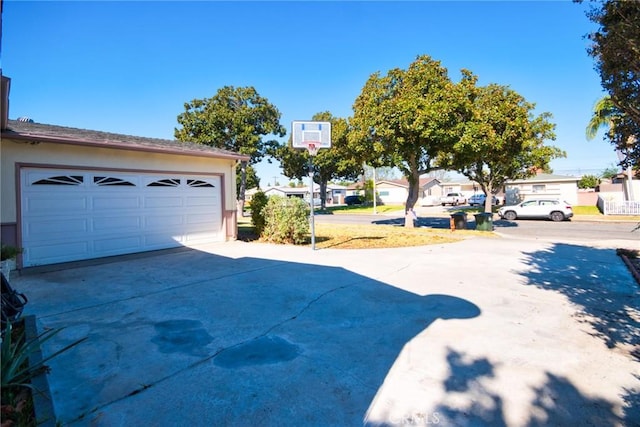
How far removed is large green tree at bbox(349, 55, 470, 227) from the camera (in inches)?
538

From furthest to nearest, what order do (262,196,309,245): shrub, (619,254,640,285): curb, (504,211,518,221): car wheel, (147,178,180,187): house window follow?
(504,211,518,221): car wheel → (262,196,309,245): shrub → (147,178,180,187): house window → (619,254,640,285): curb

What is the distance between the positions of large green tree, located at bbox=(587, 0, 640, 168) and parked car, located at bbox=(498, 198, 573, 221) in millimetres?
19551

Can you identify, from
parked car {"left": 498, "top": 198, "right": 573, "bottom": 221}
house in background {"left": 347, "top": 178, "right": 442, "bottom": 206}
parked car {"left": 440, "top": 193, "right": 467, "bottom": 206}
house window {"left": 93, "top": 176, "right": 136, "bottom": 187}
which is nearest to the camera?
house window {"left": 93, "top": 176, "right": 136, "bottom": 187}

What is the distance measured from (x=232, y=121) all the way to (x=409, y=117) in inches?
732

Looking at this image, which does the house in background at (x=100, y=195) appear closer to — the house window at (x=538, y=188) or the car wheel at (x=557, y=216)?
Result: the car wheel at (x=557, y=216)

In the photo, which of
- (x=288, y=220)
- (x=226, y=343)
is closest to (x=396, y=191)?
(x=288, y=220)

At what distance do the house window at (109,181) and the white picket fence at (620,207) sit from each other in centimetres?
2968

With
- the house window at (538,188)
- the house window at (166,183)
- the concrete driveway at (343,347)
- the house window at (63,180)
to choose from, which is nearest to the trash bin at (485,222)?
the concrete driveway at (343,347)

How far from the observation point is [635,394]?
2.73 m

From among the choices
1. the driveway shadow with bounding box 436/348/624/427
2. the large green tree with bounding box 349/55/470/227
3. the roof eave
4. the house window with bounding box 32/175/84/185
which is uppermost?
the large green tree with bounding box 349/55/470/227

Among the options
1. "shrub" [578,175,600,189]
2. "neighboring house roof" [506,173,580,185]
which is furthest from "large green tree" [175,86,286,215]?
"shrub" [578,175,600,189]

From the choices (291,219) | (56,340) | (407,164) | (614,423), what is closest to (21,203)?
(56,340)

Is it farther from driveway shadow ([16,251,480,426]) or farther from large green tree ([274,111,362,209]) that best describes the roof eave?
large green tree ([274,111,362,209])

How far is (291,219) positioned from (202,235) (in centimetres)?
294
